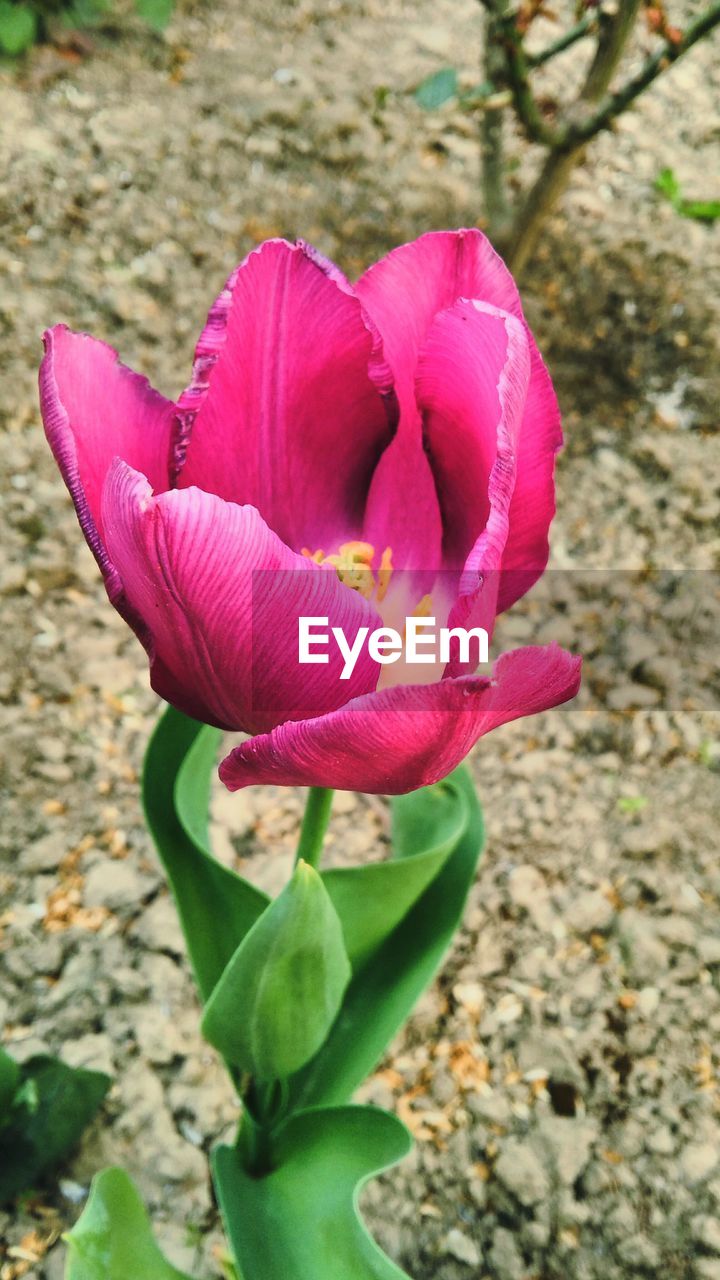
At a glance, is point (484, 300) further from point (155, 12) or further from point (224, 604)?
point (155, 12)

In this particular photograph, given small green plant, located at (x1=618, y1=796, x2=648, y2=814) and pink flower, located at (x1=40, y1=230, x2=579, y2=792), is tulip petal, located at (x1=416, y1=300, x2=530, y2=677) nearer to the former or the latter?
pink flower, located at (x1=40, y1=230, x2=579, y2=792)

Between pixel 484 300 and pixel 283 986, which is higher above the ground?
pixel 484 300

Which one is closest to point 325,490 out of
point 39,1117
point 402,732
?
point 402,732

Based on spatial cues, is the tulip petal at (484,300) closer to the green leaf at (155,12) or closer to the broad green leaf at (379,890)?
the broad green leaf at (379,890)

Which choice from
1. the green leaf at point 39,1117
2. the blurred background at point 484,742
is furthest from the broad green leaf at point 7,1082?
the blurred background at point 484,742

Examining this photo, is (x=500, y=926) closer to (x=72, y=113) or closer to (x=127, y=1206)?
(x=127, y=1206)

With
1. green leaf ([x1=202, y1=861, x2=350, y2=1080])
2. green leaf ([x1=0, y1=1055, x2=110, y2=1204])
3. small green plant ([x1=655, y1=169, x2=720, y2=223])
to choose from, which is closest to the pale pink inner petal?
green leaf ([x1=202, y1=861, x2=350, y2=1080])
